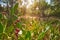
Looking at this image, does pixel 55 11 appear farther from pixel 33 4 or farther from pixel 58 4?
pixel 33 4

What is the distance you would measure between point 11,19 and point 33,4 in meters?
2.95

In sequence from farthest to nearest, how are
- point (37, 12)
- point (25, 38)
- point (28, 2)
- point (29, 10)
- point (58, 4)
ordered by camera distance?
point (58, 4) → point (37, 12) → point (29, 10) → point (28, 2) → point (25, 38)

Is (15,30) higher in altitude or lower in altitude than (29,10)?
higher

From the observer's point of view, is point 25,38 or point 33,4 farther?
point 33,4

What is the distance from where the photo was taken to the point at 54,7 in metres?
5.02

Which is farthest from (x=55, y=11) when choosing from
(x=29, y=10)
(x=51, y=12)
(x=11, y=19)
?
(x=11, y=19)

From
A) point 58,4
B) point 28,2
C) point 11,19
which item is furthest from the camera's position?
point 58,4

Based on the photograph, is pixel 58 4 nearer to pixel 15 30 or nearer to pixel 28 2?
pixel 28 2

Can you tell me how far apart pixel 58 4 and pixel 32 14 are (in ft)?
2.69

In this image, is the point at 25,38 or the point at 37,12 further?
the point at 37,12

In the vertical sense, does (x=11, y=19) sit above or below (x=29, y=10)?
above

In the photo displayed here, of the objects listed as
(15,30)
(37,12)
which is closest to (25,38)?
(15,30)

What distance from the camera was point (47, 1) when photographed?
15.9 feet

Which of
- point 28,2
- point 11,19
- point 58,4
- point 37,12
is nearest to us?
point 11,19
